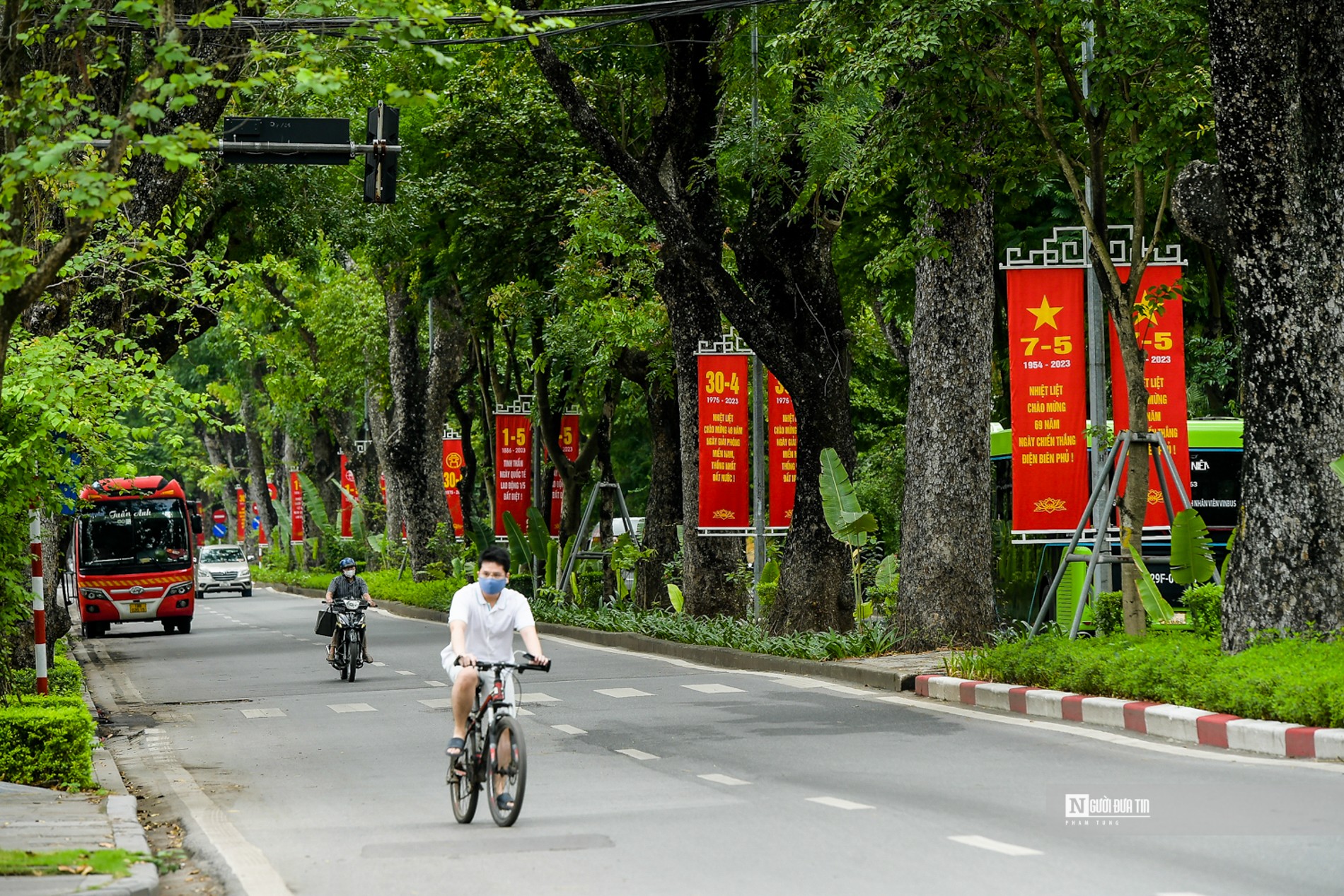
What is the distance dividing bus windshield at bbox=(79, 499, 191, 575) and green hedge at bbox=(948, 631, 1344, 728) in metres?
23.1

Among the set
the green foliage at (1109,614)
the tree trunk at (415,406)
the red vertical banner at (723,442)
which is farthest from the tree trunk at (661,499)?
the green foliage at (1109,614)

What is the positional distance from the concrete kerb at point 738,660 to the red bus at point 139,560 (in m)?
9.64

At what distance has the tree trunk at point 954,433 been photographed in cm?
1791

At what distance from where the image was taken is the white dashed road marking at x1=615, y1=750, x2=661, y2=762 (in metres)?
12.2

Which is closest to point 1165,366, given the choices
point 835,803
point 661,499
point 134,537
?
point 835,803

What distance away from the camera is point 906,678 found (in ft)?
53.5

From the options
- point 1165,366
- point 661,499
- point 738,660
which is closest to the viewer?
point 1165,366

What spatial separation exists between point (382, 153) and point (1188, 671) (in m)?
8.21

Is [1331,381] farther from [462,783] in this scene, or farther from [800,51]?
[800,51]

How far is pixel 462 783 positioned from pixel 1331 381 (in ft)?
25.1

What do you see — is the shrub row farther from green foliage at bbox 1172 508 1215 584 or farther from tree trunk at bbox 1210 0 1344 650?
tree trunk at bbox 1210 0 1344 650

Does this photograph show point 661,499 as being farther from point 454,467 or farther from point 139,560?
point 454,467

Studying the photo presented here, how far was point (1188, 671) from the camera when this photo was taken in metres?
13.0

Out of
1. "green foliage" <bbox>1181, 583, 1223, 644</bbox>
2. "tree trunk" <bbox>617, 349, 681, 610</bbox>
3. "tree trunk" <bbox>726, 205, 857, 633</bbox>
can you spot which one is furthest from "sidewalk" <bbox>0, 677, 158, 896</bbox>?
"tree trunk" <bbox>617, 349, 681, 610</bbox>
